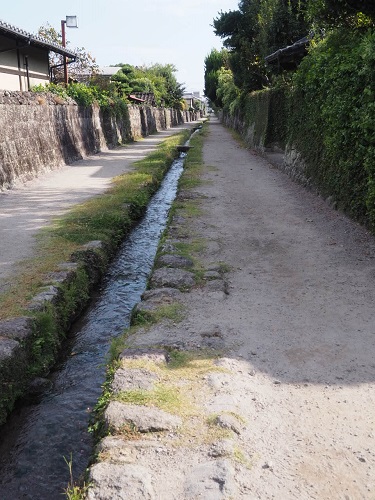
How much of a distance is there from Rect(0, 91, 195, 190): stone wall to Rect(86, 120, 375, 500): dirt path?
5501mm

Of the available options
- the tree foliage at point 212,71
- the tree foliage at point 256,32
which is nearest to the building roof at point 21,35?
the tree foliage at point 256,32

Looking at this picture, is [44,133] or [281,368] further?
[44,133]

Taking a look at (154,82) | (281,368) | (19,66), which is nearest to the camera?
(281,368)

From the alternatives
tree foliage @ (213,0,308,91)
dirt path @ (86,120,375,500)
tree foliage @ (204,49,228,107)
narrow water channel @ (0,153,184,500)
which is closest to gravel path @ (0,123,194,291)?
narrow water channel @ (0,153,184,500)

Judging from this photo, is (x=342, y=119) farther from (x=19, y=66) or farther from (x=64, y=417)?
(x=19, y=66)

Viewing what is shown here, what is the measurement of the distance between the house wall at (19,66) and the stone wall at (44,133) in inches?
85.1

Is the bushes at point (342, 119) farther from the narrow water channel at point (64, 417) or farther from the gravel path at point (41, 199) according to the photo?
the gravel path at point (41, 199)

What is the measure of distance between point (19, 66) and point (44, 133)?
211 inches

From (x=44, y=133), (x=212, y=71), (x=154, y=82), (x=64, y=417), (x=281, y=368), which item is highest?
(x=212, y=71)

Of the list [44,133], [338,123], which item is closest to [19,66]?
[44,133]

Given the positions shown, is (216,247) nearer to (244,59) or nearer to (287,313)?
(287,313)

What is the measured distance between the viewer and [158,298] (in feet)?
16.0

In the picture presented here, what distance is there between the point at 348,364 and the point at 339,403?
514 millimetres

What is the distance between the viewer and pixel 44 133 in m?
13.5
